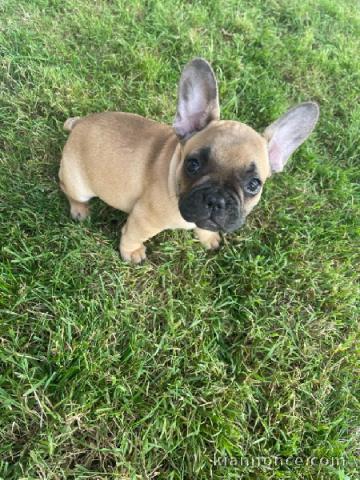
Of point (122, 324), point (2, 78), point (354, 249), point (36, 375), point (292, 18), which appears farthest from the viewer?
point (292, 18)

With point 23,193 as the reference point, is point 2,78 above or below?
above

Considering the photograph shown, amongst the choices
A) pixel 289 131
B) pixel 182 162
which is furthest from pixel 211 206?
pixel 289 131

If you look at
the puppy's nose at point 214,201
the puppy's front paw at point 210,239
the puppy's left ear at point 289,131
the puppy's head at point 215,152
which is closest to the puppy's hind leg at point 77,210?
the puppy's front paw at point 210,239

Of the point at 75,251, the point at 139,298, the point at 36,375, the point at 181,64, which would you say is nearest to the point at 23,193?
the point at 75,251

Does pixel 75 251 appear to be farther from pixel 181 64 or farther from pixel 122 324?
pixel 181 64

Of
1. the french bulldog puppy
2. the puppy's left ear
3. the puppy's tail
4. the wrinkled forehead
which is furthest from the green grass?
the wrinkled forehead

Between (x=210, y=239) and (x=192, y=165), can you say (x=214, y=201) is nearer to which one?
(x=192, y=165)

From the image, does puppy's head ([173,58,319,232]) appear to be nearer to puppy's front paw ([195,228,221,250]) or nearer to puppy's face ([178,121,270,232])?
puppy's face ([178,121,270,232])

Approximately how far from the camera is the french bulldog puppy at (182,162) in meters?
2.76

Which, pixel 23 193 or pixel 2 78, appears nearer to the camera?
pixel 23 193

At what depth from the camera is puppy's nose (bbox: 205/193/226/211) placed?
263 centimetres

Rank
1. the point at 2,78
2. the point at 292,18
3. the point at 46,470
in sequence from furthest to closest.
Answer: the point at 292,18 → the point at 2,78 → the point at 46,470

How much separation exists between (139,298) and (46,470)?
1.35 m

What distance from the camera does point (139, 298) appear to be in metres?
3.44
